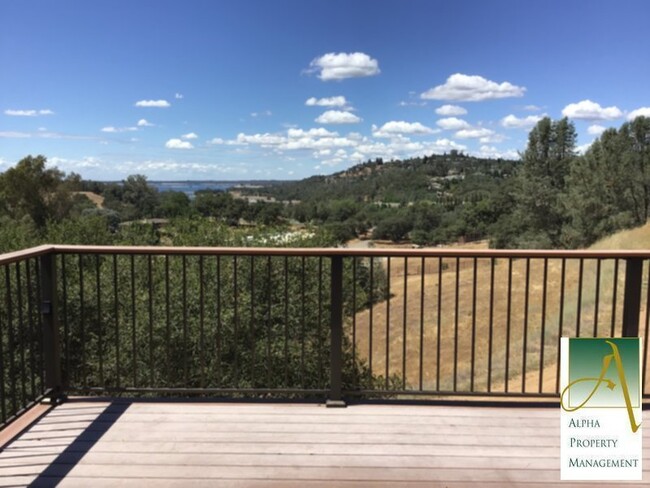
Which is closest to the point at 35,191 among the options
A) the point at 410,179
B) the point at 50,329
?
the point at 50,329

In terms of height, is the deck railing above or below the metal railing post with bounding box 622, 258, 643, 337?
below


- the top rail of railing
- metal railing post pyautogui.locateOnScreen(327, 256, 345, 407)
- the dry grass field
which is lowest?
the dry grass field

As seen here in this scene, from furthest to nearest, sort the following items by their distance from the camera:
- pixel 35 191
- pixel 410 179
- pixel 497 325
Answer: pixel 410 179
pixel 35 191
pixel 497 325

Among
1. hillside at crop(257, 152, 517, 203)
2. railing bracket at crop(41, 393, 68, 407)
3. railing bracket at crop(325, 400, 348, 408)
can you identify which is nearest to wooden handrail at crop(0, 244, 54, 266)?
railing bracket at crop(41, 393, 68, 407)

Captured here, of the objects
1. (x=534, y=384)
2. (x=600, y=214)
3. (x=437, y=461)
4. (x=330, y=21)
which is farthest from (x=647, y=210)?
(x=437, y=461)

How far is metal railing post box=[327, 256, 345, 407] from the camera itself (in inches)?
118

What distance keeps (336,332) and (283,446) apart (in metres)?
0.77

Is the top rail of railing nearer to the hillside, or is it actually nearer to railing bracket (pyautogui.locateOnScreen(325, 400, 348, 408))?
railing bracket (pyautogui.locateOnScreen(325, 400, 348, 408))

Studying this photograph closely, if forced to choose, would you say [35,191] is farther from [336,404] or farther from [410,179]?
[410,179]

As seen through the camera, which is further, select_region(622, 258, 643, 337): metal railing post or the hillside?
the hillside

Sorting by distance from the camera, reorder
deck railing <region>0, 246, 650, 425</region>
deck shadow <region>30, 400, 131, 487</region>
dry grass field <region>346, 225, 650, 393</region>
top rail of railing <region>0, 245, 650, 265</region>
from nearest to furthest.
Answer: deck shadow <region>30, 400, 131, 487</region>
top rail of railing <region>0, 245, 650, 265</region>
deck railing <region>0, 246, 650, 425</region>
dry grass field <region>346, 225, 650, 393</region>

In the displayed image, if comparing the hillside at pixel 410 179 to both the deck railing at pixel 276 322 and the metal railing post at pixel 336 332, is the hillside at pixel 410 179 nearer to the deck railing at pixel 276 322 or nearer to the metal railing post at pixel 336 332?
the deck railing at pixel 276 322

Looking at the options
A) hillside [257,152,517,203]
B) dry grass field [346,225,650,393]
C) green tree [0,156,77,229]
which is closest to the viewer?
dry grass field [346,225,650,393]

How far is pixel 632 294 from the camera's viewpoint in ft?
9.57
